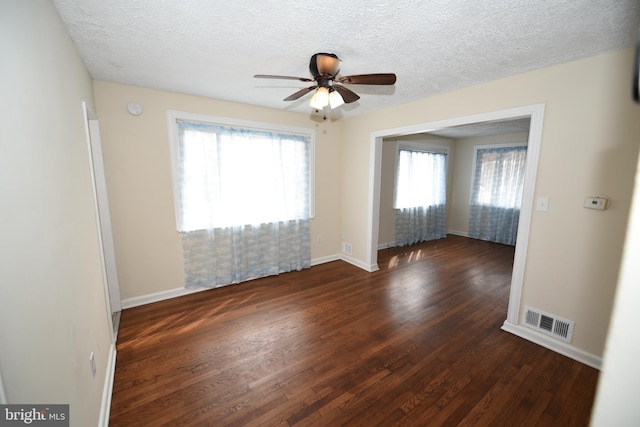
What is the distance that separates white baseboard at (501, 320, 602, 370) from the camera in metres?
2.03

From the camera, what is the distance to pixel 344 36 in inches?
66.6

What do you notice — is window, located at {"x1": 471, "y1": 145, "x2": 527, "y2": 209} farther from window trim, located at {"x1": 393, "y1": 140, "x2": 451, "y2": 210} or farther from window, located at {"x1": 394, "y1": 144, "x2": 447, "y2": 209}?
window, located at {"x1": 394, "y1": 144, "x2": 447, "y2": 209}

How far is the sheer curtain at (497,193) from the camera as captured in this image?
5.36 m

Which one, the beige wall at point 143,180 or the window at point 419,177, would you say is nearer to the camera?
the beige wall at point 143,180

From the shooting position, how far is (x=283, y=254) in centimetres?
383

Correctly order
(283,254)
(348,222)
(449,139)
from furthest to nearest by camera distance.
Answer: (449,139) < (348,222) < (283,254)

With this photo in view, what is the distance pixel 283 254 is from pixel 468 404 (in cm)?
272

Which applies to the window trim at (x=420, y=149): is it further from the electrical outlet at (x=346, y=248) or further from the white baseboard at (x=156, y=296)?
the white baseboard at (x=156, y=296)

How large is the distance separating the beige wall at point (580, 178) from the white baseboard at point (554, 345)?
2.1 inches

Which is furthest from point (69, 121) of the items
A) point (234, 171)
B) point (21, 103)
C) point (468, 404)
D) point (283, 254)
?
point (468, 404)

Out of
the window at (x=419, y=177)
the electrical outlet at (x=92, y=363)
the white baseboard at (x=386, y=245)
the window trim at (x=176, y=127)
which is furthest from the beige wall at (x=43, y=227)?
the window at (x=419, y=177)

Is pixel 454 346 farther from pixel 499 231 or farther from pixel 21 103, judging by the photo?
pixel 499 231

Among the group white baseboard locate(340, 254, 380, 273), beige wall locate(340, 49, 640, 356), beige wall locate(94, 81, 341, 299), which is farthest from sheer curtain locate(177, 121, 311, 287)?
beige wall locate(340, 49, 640, 356)

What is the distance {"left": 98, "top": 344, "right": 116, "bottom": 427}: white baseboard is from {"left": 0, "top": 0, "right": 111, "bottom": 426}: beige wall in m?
0.10
